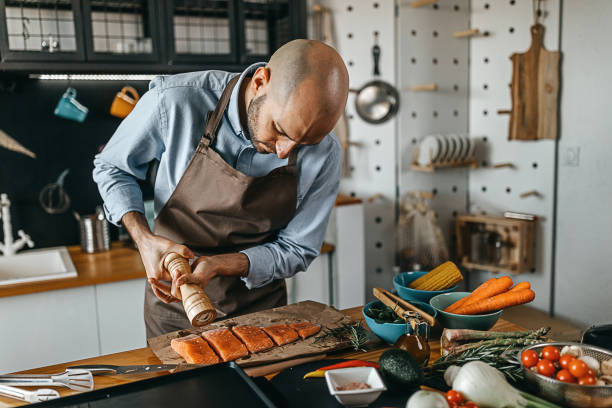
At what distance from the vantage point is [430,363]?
3.93ft

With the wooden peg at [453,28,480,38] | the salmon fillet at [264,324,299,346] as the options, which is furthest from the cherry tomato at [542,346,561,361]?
the wooden peg at [453,28,480,38]

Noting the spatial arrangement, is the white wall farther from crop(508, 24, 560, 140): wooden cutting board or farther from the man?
the man

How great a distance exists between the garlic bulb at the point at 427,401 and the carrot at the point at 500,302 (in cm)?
47

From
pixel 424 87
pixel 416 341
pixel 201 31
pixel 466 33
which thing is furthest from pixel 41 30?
pixel 466 33

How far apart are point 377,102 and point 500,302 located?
2.12m

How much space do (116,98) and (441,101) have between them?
2.08m

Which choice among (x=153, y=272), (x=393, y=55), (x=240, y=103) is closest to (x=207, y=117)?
(x=240, y=103)

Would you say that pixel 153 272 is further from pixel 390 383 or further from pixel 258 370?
pixel 390 383

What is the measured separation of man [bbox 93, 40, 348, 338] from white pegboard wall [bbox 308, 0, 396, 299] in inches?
65.8

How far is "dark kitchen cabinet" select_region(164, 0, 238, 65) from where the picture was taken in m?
2.61

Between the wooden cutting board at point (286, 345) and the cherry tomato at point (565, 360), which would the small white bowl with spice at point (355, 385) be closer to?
the wooden cutting board at point (286, 345)

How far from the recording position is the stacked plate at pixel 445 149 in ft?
10.6

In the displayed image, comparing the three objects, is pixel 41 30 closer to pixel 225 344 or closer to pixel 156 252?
pixel 156 252

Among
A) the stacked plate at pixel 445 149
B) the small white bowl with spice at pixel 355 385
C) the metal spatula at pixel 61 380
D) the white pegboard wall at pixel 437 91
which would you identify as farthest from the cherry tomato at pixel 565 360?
the white pegboard wall at pixel 437 91
